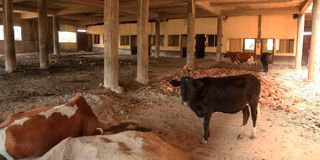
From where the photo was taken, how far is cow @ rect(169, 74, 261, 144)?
4371 mm

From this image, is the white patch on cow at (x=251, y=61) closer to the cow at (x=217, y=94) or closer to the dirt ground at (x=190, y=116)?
the dirt ground at (x=190, y=116)

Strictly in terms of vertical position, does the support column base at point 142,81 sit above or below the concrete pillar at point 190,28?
below

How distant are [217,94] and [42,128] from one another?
2.64 m

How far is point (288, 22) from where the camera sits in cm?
1973

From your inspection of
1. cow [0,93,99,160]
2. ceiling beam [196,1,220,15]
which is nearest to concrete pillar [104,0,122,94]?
cow [0,93,99,160]

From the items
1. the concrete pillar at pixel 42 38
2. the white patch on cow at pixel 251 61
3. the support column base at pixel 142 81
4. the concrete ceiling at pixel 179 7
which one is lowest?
the support column base at pixel 142 81

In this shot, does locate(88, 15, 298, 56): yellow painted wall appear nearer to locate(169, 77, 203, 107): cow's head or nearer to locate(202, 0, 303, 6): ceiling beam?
locate(202, 0, 303, 6): ceiling beam

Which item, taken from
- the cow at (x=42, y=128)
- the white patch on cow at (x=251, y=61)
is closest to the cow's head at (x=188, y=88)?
the cow at (x=42, y=128)

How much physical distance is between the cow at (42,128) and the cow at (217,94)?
1.52 metres

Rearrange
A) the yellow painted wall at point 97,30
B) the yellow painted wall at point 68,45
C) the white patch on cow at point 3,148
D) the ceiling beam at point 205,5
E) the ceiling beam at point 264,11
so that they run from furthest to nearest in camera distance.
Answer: the yellow painted wall at point 97,30 < the yellow painted wall at point 68,45 < the ceiling beam at point 264,11 < the ceiling beam at point 205,5 < the white patch on cow at point 3,148

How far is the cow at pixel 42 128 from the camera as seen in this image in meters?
2.99

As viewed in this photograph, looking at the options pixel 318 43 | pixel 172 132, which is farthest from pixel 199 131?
pixel 318 43

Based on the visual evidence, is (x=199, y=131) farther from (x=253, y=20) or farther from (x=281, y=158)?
(x=253, y=20)

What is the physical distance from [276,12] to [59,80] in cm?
1393
